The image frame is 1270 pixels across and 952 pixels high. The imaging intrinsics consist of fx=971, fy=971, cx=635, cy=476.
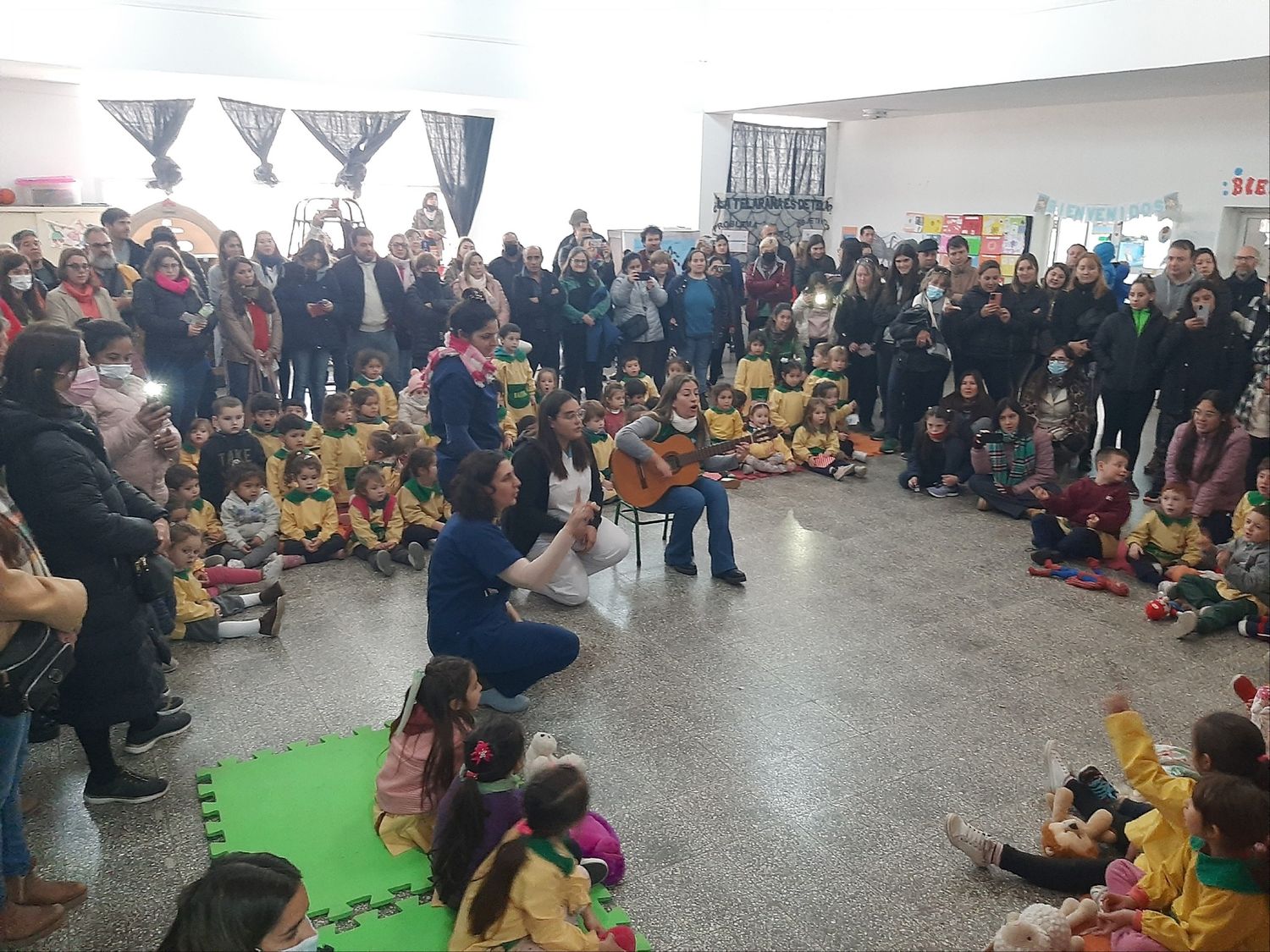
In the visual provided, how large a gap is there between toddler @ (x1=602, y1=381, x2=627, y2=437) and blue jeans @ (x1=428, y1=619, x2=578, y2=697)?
3303mm

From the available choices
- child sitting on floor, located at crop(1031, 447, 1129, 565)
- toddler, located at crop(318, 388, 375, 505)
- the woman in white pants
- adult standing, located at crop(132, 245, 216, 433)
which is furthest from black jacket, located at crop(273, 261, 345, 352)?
child sitting on floor, located at crop(1031, 447, 1129, 565)

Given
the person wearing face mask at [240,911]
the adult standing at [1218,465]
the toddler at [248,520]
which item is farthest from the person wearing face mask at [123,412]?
the adult standing at [1218,465]

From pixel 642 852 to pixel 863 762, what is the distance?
999 millimetres

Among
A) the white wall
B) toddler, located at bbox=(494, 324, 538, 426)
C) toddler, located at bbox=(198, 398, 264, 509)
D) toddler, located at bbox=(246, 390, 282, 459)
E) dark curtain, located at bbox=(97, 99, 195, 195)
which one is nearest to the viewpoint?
toddler, located at bbox=(198, 398, 264, 509)

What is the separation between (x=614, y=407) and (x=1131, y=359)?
3.73 metres

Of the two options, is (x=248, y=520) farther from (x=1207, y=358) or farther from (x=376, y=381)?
(x=1207, y=358)

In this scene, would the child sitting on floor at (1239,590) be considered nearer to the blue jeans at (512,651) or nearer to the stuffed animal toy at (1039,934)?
the stuffed animal toy at (1039,934)

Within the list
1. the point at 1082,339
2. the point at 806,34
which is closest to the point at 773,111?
the point at 806,34

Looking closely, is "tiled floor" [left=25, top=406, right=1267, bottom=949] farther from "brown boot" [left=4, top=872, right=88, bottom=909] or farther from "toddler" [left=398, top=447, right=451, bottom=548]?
"toddler" [left=398, top=447, right=451, bottom=548]

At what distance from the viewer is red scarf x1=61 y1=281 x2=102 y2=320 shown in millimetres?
6172

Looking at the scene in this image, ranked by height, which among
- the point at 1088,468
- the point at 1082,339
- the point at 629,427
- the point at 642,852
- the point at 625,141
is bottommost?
the point at 642,852

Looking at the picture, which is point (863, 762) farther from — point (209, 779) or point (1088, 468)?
point (1088, 468)

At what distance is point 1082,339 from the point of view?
24.2 ft

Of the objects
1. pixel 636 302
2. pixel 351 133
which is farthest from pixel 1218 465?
pixel 351 133
